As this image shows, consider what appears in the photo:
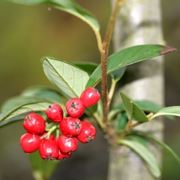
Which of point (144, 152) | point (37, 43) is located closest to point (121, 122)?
point (144, 152)

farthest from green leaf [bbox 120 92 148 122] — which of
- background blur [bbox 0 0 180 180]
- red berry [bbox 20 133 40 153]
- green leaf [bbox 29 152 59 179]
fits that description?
background blur [bbox 0 0 180 180]

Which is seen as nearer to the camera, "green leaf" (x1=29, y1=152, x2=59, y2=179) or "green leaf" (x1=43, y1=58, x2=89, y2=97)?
"green leaf" (x1=43, y1=58, x2=89, y2=97)

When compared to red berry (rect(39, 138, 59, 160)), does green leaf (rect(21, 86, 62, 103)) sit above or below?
below

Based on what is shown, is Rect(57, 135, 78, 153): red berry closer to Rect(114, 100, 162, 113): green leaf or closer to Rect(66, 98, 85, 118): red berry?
Rect(66, 98, 85, 118): red berry

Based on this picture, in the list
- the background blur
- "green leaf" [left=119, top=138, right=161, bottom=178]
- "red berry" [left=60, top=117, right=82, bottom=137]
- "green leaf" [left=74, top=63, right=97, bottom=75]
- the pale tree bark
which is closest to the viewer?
"red berry" [left=60, top=117, right=82, bottom=137]

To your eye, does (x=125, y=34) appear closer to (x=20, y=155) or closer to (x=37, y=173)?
(x=37, y=173)

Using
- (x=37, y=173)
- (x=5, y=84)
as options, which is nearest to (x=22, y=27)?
(x=5, y=84)
